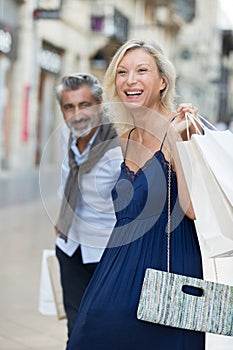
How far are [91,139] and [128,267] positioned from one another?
60.4 inches

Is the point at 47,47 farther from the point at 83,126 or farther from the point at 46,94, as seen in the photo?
the point at 83,126

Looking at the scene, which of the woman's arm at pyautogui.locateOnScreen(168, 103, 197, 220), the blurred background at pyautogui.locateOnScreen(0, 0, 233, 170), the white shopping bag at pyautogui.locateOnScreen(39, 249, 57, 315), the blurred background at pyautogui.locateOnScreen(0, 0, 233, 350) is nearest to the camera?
the woman's arm at pyautogui.locateOnScreen(168, 103, 197, 220)

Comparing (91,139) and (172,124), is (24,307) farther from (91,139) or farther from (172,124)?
(172,124)

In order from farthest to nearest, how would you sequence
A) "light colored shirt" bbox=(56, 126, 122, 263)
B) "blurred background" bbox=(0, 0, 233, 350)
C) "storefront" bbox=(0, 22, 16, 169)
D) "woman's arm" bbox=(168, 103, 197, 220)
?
"storefront" bbox=(0, 22, 16, 169) < "blurred background" bbox=(0, 0, 233, 350) < "light colored shirt" bbox=(56, 126, 122, 263) < "woman's arm" bbox=(168, 103, 197, 220)

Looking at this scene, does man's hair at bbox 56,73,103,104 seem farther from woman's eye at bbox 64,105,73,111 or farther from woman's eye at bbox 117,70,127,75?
woman's eye at bbox 117,70,127,75

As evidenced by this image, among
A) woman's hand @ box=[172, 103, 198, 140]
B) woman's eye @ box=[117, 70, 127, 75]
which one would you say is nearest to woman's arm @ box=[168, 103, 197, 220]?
woman's hand @ box=[172, 103, 198, 140]

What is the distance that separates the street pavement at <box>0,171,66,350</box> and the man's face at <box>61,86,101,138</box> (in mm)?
378

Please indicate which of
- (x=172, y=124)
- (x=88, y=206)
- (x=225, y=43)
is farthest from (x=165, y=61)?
(x=225, y=43)

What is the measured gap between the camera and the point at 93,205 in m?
3.52

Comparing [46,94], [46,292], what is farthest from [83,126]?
[46,94]

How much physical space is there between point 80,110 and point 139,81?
50.0 inches

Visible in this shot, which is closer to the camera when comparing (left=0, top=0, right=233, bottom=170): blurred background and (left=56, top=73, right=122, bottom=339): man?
(left=56, top=73, right=122, bottom=339): man

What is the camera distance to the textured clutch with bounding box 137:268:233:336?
2.15m

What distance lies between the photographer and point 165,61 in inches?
95.8
